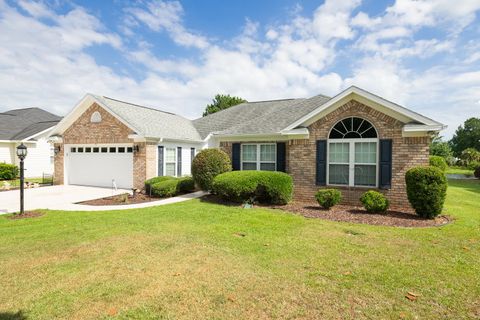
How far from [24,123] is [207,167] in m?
24.1

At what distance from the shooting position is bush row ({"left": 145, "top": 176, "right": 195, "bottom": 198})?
13055mm

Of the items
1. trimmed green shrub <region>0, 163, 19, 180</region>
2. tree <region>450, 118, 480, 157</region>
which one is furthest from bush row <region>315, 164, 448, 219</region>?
tree <region>450, 118, 480, 157</region>

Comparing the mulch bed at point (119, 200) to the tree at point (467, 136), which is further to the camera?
the tree at point (467, 136)

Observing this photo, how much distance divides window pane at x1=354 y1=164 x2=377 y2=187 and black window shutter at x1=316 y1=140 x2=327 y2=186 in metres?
1.23

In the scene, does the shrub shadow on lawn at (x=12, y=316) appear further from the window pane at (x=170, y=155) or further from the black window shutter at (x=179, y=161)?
the black window shutter at (x=179, y=161)

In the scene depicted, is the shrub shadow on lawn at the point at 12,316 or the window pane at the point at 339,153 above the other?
the window pane at the point at 339,153

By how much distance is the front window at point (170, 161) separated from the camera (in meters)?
15.9

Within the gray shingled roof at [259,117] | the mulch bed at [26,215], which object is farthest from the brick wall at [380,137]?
the mulch bed at [26,215]

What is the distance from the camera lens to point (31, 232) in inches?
280

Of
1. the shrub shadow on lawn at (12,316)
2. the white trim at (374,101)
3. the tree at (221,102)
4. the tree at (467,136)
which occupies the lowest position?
the shrub shadow on lawn at (12,316)

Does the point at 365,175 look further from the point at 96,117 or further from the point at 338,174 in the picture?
the point at 96,117

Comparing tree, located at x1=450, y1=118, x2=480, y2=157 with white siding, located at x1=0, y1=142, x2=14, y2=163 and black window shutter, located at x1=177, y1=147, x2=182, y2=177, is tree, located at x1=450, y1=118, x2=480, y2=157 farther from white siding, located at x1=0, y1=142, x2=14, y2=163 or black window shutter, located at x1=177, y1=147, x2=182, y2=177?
white siding, located at x1=0, y1=142, x2=14, y2=163

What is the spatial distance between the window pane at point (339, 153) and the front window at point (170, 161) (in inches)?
361

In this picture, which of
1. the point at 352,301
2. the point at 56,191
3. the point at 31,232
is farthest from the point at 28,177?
the point at 352,301
